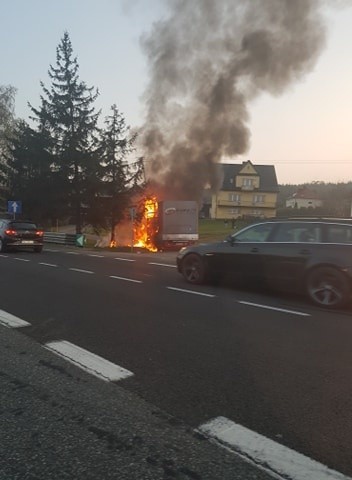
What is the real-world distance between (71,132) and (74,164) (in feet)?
7.24

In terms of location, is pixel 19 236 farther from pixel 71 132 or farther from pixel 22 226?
pixel 71 132

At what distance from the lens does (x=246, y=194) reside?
226 feet

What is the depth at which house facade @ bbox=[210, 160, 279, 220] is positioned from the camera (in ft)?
224

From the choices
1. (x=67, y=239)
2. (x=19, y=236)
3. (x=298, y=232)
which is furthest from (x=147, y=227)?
(x=298, y=232)

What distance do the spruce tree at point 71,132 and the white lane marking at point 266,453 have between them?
2869 centimetres

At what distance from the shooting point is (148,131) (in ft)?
110

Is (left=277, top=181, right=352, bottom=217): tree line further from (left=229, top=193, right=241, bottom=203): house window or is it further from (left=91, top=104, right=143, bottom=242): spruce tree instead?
(left=91, top=104, right=143, bottom=242): spruce tree

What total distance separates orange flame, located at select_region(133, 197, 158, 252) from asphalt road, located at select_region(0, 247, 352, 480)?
18.5m

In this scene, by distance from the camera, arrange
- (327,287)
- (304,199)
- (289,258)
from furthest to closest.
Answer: (304,199) < (289,258) < (327,287)

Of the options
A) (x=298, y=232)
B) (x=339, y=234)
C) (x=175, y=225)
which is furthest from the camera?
(x=175, y=225)

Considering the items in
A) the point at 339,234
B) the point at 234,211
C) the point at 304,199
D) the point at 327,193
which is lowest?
the point at 339,234

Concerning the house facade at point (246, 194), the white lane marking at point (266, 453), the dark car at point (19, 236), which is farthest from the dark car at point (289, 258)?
the house facade at point (246, 194)

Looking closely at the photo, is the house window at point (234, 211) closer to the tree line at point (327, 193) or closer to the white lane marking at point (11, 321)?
the tree line at point (327, 193)

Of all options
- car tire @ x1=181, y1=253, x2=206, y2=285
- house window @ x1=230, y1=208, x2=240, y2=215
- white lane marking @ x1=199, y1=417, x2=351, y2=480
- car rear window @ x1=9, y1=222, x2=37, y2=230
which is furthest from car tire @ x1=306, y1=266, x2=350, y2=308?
house window @ x1=230, y1=208, x2=240, y2=215
